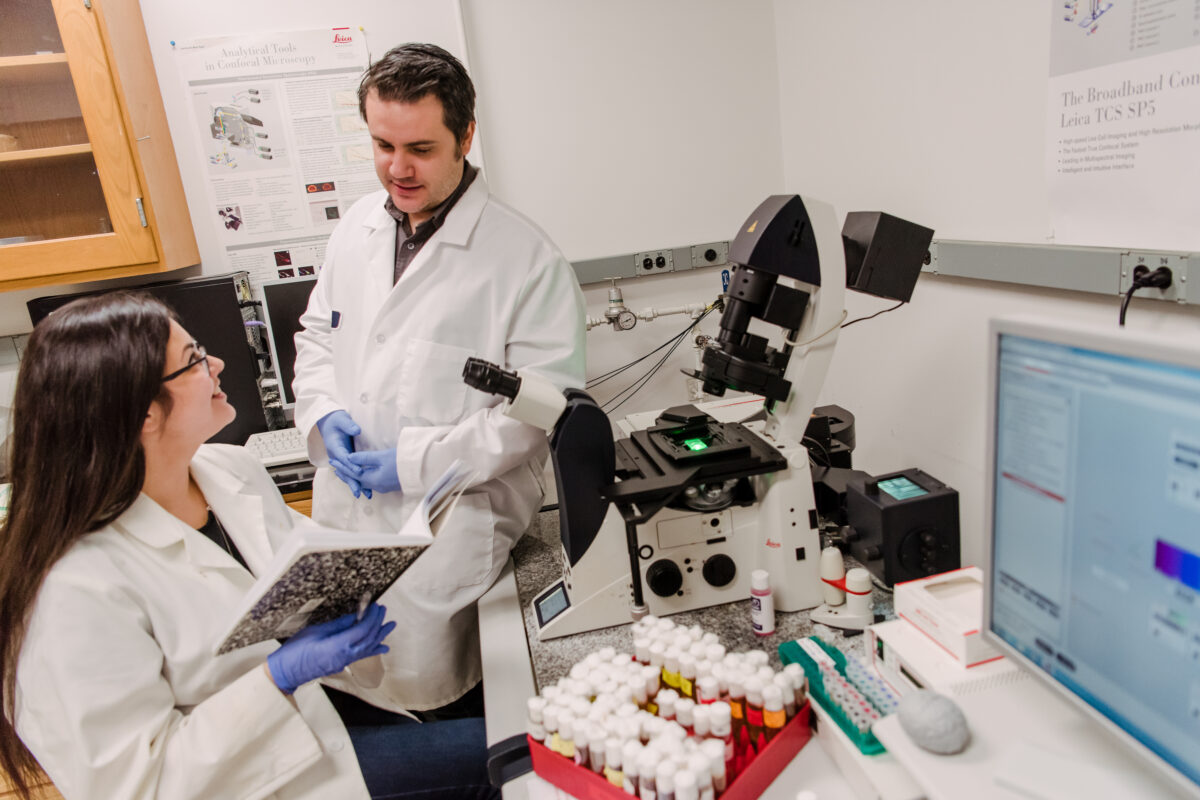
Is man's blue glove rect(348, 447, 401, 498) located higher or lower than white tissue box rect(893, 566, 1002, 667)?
higher

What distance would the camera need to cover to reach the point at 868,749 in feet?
2.41

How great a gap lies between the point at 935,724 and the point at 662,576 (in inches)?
17.7

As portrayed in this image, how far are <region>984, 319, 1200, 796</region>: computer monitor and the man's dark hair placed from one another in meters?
1.06

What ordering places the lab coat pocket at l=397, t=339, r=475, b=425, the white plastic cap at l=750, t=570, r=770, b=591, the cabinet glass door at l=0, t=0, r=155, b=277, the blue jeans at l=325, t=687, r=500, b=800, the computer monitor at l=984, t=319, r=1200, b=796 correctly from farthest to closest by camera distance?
the cabinet glass door at l=0, t=0, r=155, b=277 < the lab coat pocket at l=397, t=339, r=475, b=425 < the blue jeans at l=325, t=687, r=500, b=800 < the white plastic cap at l=750, t=570, r=770, b=591 < the computer monitor at l=984, t=319, r=1200, b=796

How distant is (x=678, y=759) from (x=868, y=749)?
198mm

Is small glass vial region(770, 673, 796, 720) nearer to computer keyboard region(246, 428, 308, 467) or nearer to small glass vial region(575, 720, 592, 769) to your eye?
small glass vial region(575, 720, 592, 769)

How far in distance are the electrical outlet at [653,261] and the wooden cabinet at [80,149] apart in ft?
4.36

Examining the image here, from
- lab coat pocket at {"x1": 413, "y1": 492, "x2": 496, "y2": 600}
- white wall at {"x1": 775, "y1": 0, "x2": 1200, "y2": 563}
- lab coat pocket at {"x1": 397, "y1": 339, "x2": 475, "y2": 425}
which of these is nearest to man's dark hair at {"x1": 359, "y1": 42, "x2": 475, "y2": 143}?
lab coat pocket at {"x1": 397, "y1": 339, "x2": 475, "y2": 425}

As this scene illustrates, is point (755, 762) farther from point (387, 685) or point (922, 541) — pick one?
point (387, 685)

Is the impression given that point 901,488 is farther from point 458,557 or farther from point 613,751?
point 458,557

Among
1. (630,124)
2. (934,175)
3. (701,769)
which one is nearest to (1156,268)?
(934,175)

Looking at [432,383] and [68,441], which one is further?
[432,383]

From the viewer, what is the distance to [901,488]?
1.04 meters

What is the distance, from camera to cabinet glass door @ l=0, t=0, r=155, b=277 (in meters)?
Result: 1.86
